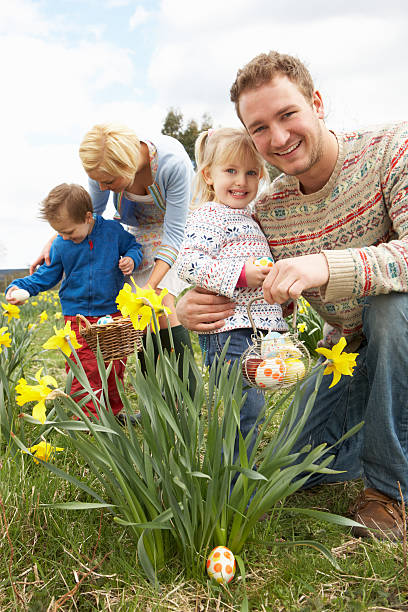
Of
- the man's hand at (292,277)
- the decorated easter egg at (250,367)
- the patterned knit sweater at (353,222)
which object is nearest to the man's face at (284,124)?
the patterned knit sweater at (353,222)

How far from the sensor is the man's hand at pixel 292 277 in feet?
4.41

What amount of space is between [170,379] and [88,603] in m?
0.56

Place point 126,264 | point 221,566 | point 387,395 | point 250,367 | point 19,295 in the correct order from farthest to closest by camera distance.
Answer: point 126,264, point 19,295, point 387,395, point 250,367, point 221,566

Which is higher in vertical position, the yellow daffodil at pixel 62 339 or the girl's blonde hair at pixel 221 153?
the girl's blonde hair at pixel 221 153

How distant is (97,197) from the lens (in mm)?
3158

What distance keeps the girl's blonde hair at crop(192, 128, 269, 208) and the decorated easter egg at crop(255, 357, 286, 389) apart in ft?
3.09

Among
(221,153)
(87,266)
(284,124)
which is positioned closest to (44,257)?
(87,266)

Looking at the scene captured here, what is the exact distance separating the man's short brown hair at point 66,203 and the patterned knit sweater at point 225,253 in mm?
1162

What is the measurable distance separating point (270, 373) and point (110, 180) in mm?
1636

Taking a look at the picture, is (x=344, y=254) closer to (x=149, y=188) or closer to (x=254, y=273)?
(x=254, y=273)

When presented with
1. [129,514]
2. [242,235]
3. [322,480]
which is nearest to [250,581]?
[129,514]

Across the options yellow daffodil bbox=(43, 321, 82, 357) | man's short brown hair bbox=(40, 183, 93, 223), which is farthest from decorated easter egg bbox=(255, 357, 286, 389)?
man's short brown hair bbox=(40, 183, 93, 223)

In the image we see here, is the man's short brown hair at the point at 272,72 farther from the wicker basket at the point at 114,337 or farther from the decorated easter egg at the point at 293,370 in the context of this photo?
the wicker basket at the point at 114,337

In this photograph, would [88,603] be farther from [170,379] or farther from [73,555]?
[170,379]
